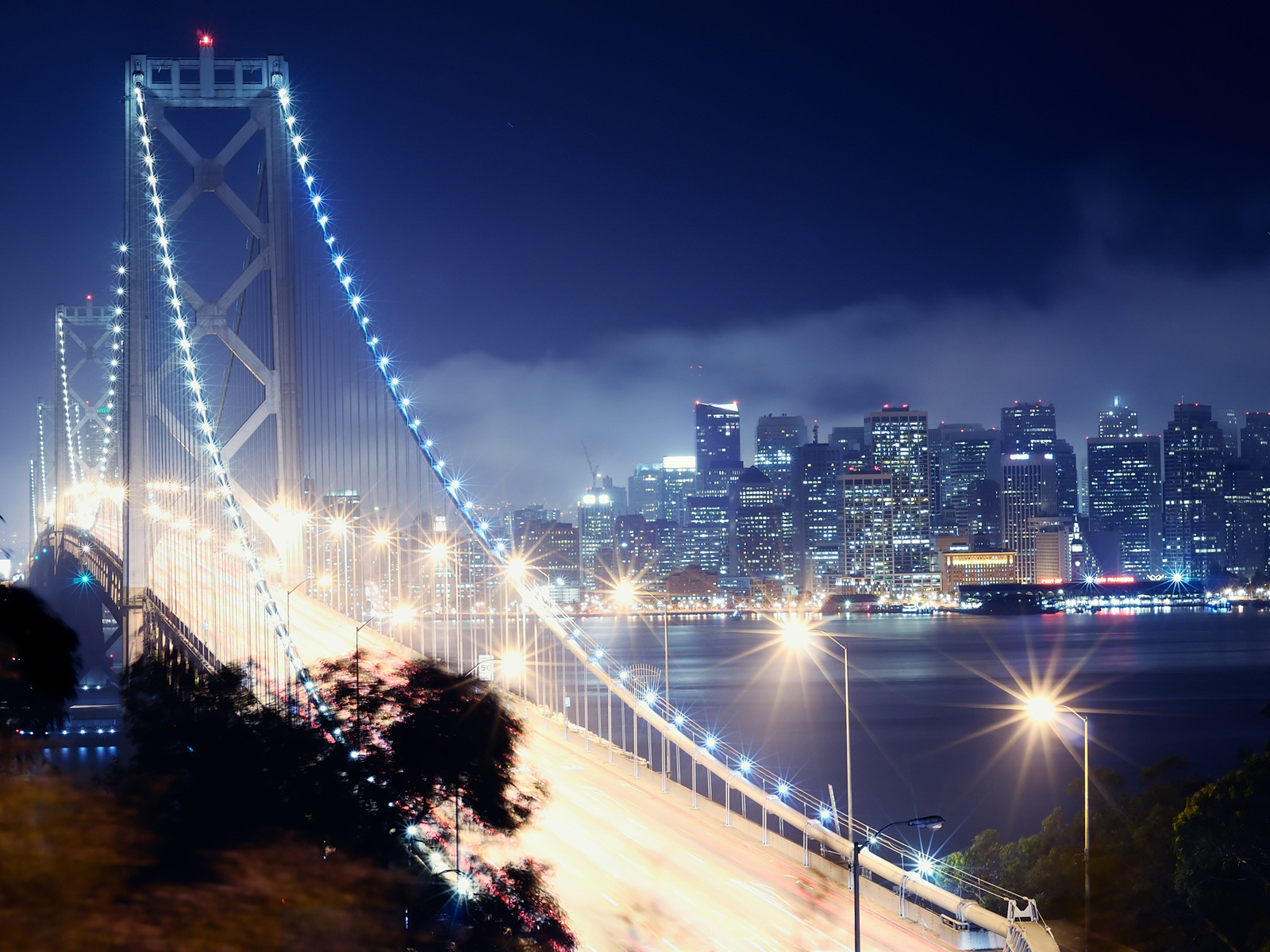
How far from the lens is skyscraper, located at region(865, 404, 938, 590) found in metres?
163

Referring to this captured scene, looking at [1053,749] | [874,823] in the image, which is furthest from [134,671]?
[1053,749]

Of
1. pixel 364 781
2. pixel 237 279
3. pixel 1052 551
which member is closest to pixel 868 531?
pixel 1052 551

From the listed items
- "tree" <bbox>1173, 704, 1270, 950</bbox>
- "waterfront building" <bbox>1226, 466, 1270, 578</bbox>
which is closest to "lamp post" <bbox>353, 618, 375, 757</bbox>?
"tree" <bbox>1173, 704, 1270, 950</bbox>

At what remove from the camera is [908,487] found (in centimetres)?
17562

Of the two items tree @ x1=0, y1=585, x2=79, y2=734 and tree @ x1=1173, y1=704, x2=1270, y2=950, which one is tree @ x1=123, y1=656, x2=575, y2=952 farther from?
tree @ x1=1173, y1=704, x2=1270, y2=950

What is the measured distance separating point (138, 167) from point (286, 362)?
13.8ft

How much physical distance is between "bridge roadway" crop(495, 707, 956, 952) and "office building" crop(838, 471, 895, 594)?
144m

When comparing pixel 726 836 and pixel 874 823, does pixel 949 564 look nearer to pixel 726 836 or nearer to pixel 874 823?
pixel 874 823

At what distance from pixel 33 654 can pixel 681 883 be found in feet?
32.4

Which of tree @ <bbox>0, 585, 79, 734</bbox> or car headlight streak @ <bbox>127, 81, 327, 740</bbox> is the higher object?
car headlight streak @ <bbox>127, 81, 327, 740</bbox>

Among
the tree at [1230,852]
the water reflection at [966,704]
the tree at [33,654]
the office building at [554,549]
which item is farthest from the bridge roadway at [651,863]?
the office building at [554,549]

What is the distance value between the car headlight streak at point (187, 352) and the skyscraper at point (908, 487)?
142584 mm

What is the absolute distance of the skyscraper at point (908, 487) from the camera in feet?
535

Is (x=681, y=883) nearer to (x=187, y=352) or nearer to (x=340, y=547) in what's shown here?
(x=187, y=352)
